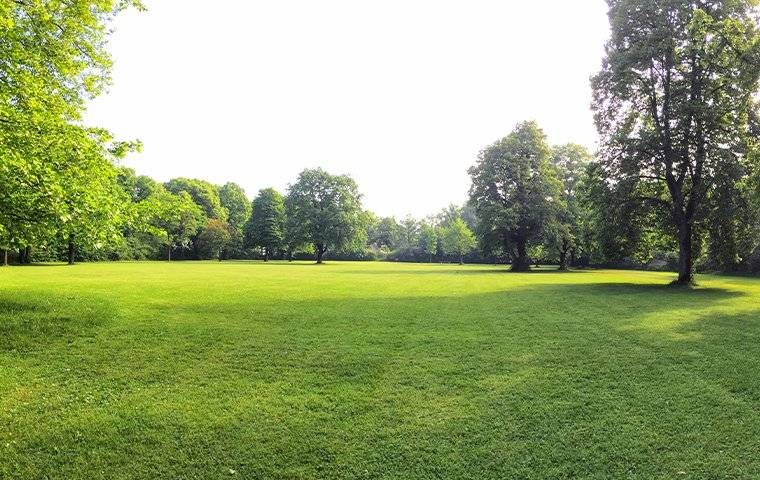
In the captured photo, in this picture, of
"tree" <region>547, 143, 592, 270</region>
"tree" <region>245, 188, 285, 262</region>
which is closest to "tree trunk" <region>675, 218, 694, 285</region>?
"tree" <region>547, 143, 592, 270</region>

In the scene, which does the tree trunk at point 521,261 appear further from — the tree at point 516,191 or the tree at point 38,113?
the tree at point 38,113

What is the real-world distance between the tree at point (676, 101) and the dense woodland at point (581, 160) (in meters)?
0.08

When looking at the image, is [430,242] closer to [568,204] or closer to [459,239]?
[459,239]

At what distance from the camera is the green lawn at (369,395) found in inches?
263

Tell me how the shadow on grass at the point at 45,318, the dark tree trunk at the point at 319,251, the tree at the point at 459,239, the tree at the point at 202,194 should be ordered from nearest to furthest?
the shadow on grass at the point at 45,318 < the dark tree trunk at the point at 319,251 < the tree at the point at 459,239 < the tree at the point at 202,194

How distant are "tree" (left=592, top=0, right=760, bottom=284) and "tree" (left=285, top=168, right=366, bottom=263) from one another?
48.0 metres

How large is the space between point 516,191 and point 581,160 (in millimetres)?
15813

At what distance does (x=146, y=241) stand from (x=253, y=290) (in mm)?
74502

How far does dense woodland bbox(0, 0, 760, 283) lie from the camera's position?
38.3 ft

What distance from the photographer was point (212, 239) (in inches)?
3561

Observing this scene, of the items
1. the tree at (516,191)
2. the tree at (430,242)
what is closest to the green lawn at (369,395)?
the tree at (516,191)

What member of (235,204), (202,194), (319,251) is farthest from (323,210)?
(235,204)

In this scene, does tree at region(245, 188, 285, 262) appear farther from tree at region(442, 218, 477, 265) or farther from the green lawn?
the green lawn

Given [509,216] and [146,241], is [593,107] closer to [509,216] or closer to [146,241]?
[509,216]
